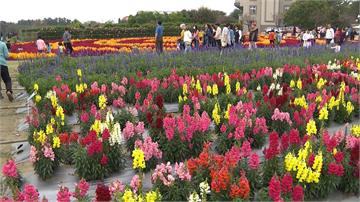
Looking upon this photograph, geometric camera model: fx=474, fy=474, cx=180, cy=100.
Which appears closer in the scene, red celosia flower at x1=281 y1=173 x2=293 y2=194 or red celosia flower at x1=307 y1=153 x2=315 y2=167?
red celosia flower at x1=281 y1=173 x2=293 y2=194

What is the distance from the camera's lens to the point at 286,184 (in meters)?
3.69

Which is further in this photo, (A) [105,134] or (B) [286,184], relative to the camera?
(A) [105,134]

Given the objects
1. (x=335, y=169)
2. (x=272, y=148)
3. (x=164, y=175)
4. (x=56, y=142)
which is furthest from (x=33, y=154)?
(x=335, y=169)

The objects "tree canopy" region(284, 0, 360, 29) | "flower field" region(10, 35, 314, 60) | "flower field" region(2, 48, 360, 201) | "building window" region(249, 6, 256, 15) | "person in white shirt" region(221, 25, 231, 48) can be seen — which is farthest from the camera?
"building window" region(249, 6, 256, 15)

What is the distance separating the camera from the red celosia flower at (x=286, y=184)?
12.1 feet

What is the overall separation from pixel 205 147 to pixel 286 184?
3.07 feet

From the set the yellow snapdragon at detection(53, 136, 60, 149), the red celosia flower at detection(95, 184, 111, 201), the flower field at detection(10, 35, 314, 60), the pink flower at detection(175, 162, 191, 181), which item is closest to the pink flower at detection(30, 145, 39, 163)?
the yellow snapdragon at detection(53, 136, 60, 149)

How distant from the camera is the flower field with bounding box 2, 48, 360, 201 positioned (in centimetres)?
391

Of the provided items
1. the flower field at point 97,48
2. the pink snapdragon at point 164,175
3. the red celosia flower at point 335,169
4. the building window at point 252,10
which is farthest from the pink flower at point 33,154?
the building window at point 252,10

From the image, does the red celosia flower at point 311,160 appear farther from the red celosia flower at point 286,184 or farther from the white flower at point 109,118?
the white flower at point 109,118

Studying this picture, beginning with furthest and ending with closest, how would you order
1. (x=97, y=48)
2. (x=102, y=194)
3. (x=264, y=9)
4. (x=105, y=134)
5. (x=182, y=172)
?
(x=264, y=9) → (x=97, y=48) → (x=105, y=134) → (x=182, y=172) → (x=102, y=194)

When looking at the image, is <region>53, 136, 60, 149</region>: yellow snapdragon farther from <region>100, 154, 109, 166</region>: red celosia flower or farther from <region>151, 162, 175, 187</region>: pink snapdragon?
<region>151, 162, 175, 187</region>: pink snapdragon

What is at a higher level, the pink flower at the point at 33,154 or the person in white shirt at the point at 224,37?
the person in white shirt at the point at 224,37

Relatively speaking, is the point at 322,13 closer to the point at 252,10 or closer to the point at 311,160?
the point at 252,10
